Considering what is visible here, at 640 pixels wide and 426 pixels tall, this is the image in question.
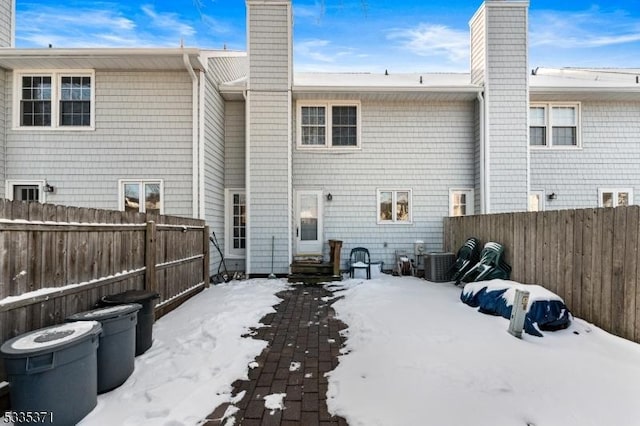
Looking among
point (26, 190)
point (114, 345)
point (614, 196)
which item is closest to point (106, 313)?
point (114, 345)

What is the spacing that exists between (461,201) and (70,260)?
27.7 feet

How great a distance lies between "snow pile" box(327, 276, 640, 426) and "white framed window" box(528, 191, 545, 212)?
562cm

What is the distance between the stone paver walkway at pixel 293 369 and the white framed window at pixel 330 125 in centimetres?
486

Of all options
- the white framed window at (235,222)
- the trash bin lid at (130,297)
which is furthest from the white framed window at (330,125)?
the trash bin lid at (130,297)

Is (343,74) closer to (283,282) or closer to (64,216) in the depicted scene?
(283,282)

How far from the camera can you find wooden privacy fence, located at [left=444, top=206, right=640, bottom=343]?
11.3 ft

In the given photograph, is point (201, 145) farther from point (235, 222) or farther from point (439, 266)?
point (439, 266)

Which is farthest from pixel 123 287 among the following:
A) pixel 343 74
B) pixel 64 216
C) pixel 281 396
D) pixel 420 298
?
pixel 343 74

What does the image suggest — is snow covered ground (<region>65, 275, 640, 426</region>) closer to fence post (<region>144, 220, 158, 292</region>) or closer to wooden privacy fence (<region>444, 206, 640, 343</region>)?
wooden privacy fence (<region>444, 206, 640, 343</region>)

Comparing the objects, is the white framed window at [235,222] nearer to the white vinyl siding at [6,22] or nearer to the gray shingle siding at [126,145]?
the gray shingle siding at [126,145]

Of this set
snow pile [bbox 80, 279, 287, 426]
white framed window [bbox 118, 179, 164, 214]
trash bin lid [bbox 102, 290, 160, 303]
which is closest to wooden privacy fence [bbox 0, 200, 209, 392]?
trash bin lid [bbox 102, 290, 160, 303]

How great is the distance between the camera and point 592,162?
346 inches

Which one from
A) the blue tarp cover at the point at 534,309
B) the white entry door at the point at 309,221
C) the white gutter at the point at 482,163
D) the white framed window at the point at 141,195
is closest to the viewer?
the blue tarp cover at the point at 534,309

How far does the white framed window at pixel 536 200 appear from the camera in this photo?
8797mm
